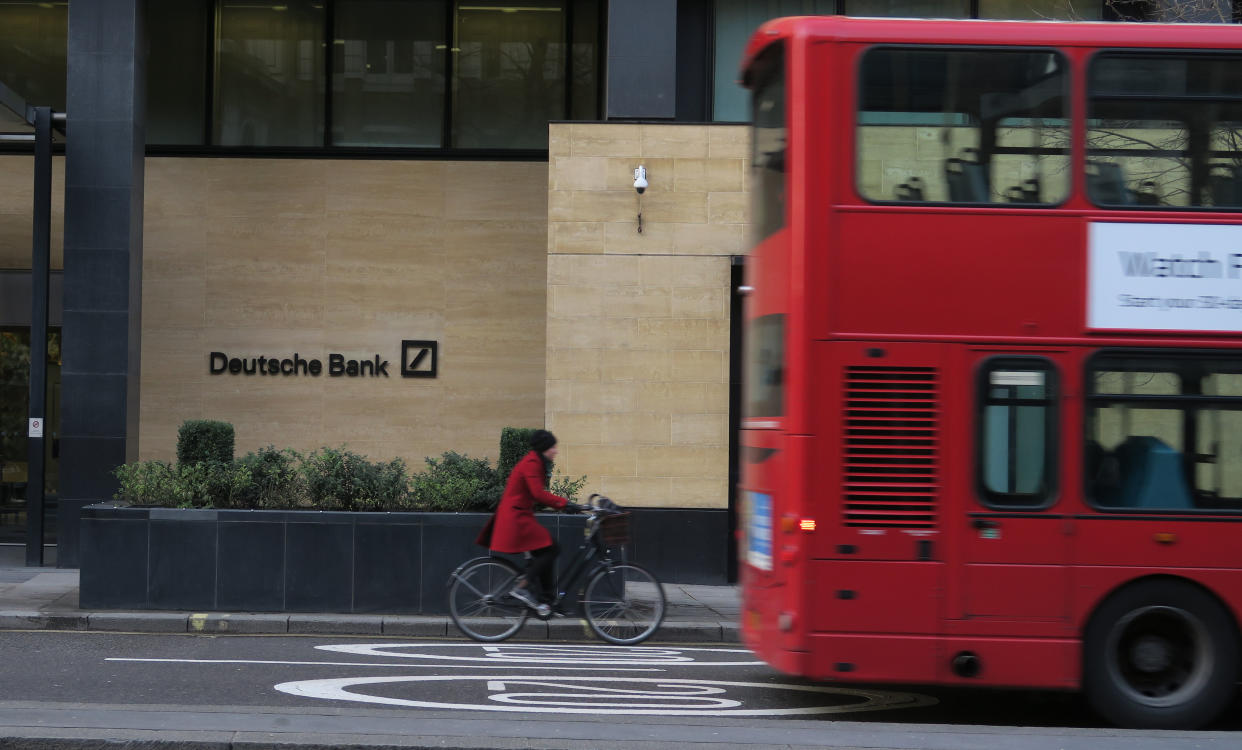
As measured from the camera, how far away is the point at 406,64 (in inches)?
675

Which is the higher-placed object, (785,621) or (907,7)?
(907,7)

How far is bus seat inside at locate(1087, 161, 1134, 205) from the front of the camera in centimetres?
746

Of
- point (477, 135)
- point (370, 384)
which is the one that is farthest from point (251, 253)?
point (477, 135)

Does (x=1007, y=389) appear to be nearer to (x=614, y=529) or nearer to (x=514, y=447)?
(x=614, y=529)

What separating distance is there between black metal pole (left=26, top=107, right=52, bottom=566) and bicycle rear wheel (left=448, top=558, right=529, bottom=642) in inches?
272

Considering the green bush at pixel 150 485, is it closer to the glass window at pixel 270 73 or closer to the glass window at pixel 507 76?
the glass window at pixel 270 73

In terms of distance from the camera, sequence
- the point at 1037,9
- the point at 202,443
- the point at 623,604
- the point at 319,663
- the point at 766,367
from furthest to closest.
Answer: the point at 1037,9 → the point at 202,443 → the point at 623,604 → the point at 319,663 → the point at 766,367

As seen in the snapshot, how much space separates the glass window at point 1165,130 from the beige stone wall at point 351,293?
10.2 meters

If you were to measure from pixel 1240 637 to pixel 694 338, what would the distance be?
8.33 meters

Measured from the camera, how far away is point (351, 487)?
12.0 m

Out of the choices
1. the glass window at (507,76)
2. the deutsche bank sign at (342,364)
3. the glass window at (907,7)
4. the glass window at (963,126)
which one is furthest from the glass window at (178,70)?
the glass window at (963,126)

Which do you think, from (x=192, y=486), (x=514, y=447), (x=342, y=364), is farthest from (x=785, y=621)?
(x=342, y=364)

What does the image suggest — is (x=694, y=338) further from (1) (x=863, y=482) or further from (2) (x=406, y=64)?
(1) (x=863, y=482)

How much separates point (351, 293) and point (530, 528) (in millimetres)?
7750
